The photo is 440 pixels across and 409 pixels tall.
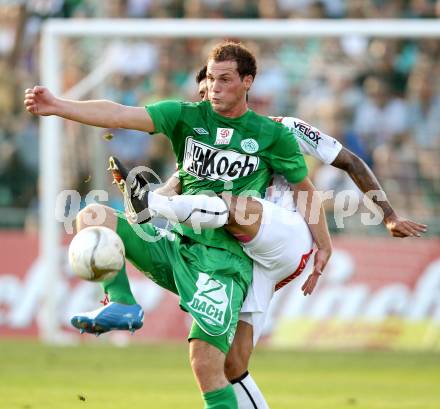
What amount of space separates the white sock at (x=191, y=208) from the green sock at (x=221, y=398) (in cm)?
114

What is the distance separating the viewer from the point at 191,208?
7.98m

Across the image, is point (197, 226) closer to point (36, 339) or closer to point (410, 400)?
point (410, 400)

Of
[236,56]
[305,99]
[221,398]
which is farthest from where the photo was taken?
[305,99]

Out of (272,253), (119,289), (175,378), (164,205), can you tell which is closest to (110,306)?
(119,289)

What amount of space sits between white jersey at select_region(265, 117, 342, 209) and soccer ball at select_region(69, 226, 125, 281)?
1345 mm

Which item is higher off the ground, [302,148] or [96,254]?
[302,148]

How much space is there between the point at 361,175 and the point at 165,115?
1674 millimetres

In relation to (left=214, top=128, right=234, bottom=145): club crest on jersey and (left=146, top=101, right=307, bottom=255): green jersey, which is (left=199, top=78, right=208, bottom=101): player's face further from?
(left=214, top=128, right=234, bottom=145): club crest on jersey

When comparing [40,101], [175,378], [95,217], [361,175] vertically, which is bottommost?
[175,378]

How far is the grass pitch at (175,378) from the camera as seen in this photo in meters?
11.2

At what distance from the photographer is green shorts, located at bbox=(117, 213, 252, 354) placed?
26.1 feet

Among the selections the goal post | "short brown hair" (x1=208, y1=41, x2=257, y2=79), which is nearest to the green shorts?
"short brown hair" (x1=208, y1=41, x2=257, y2=79)

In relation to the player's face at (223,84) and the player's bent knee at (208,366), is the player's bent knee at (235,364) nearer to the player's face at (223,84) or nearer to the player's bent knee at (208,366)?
the player's bent knee at (208,366)

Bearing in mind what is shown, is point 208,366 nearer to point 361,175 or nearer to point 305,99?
point 361,175
